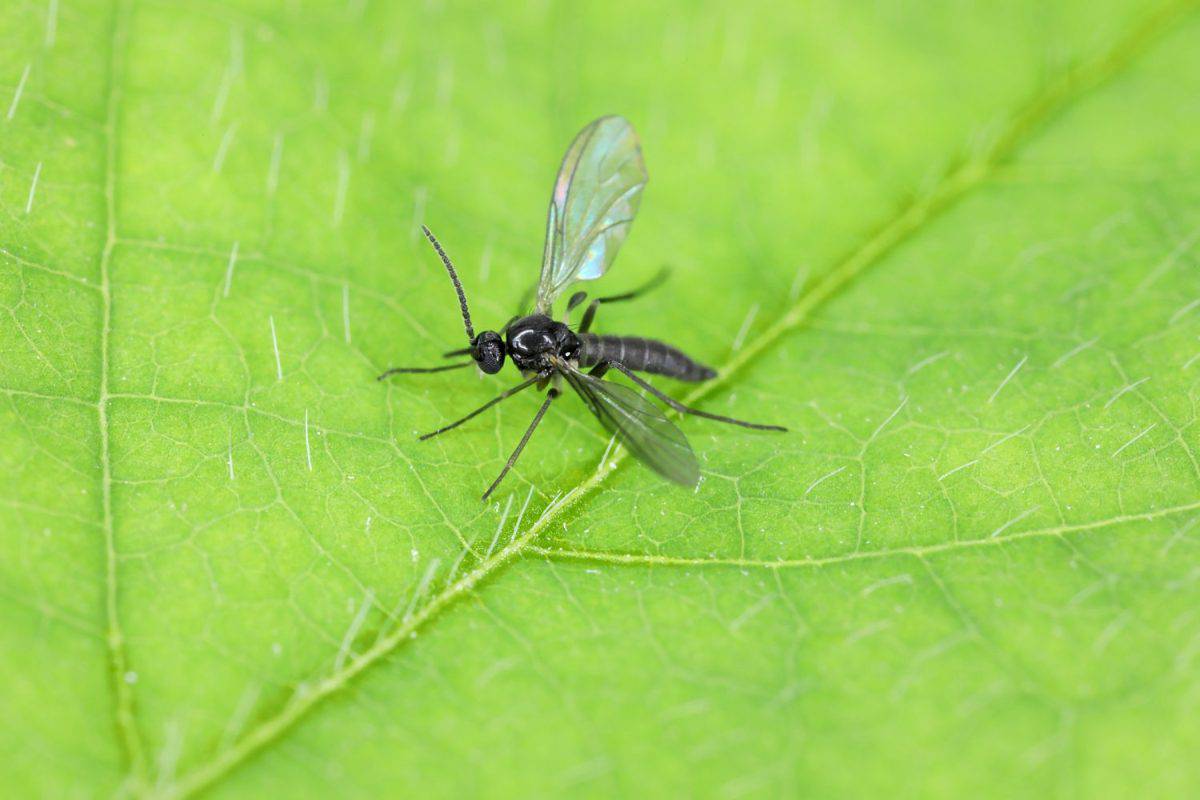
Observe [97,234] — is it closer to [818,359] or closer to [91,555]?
[91,555]

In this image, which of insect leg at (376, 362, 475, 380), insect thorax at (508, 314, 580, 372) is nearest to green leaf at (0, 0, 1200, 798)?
insect leg at (376, 362, 475, 380)

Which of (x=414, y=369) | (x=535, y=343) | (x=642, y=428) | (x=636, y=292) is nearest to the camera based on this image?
(x=642, y=428)

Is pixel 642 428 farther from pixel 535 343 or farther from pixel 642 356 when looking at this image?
pixel 535 343

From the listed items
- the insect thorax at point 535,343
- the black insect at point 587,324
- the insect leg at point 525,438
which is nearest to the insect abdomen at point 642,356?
the black insect at point 587,324

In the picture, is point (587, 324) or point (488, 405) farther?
point (587, 324)

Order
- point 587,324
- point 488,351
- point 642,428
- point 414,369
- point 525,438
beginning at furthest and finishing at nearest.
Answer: point 587,324, point 488,351, point 414,369, point 525,438, point 642,428

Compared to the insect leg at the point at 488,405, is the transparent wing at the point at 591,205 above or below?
above

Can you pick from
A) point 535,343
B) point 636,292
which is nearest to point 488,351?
point 535,343

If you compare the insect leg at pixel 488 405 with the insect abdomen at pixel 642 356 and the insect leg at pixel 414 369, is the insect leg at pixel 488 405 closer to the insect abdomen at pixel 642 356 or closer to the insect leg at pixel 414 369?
the insect leg at pixel 414 369
